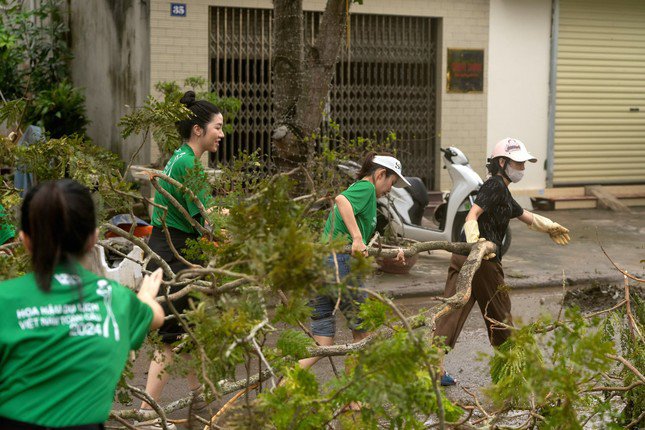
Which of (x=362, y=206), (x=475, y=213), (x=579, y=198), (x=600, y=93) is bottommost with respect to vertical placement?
(x=579, y=198)

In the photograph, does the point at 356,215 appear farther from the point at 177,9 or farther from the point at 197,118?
the point at 177,9

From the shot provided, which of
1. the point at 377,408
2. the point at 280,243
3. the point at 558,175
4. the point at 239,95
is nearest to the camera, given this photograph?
the point at 280,243

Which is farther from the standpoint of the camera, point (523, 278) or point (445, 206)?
point (445, 206)

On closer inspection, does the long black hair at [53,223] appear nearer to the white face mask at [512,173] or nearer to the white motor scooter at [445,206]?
the white face mask at [512,173]

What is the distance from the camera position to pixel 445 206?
11812 mm

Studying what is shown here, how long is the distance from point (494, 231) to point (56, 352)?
181 inches

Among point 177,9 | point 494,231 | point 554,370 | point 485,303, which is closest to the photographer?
point 554,370

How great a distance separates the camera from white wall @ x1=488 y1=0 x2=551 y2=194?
16.2m

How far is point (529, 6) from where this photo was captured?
16.4 m

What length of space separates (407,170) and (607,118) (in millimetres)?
4025

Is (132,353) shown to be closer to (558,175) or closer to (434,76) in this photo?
(434,76)

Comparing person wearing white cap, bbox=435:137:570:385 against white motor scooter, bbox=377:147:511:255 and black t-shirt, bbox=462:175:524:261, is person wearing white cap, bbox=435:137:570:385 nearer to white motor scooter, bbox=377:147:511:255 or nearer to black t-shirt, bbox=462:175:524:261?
black t-shirt, bbox=462:175:524:261

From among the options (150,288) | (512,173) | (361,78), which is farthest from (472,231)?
(361,78)

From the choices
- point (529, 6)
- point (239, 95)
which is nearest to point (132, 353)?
point (239, 95)
